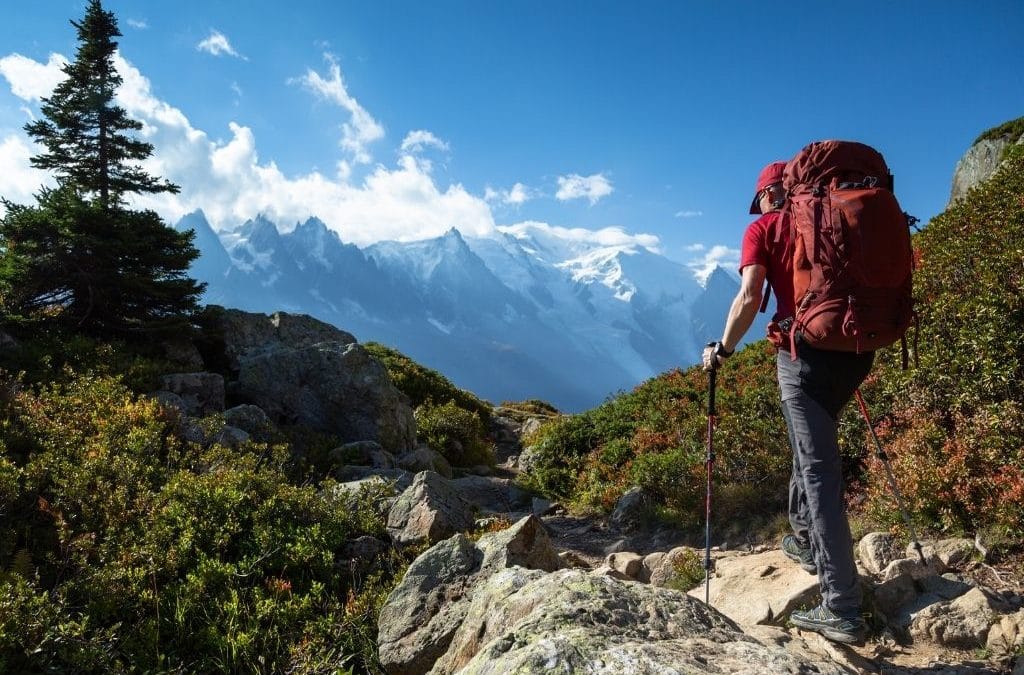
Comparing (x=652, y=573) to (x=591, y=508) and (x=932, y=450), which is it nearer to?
(x=932, y=450)

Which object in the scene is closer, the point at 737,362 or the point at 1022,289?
the point at 1022,289

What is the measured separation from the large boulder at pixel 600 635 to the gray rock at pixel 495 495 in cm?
734

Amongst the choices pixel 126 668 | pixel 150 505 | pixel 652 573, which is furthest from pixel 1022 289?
pixel 150 505

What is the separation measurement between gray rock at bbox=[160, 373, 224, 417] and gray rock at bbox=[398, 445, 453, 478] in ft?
12.5

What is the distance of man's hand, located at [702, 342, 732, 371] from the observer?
451 cm

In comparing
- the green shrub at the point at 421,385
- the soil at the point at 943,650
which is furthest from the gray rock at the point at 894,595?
the green shrub at the point at 421,385

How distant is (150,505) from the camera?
6270 millimetres

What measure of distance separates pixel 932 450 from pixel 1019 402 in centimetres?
100

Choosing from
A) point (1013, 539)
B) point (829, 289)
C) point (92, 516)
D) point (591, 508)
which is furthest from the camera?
point (591, 508)

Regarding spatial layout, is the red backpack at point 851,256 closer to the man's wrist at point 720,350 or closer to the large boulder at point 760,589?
the man's wrist at point 720,350

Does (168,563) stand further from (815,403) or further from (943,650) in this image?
(943,650)

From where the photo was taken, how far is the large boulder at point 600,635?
2.51 meters

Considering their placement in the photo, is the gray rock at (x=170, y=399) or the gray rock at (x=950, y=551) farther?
the gray rock at (x=170, y=399)

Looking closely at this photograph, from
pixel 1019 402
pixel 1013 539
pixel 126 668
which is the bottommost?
pixel 126 668
